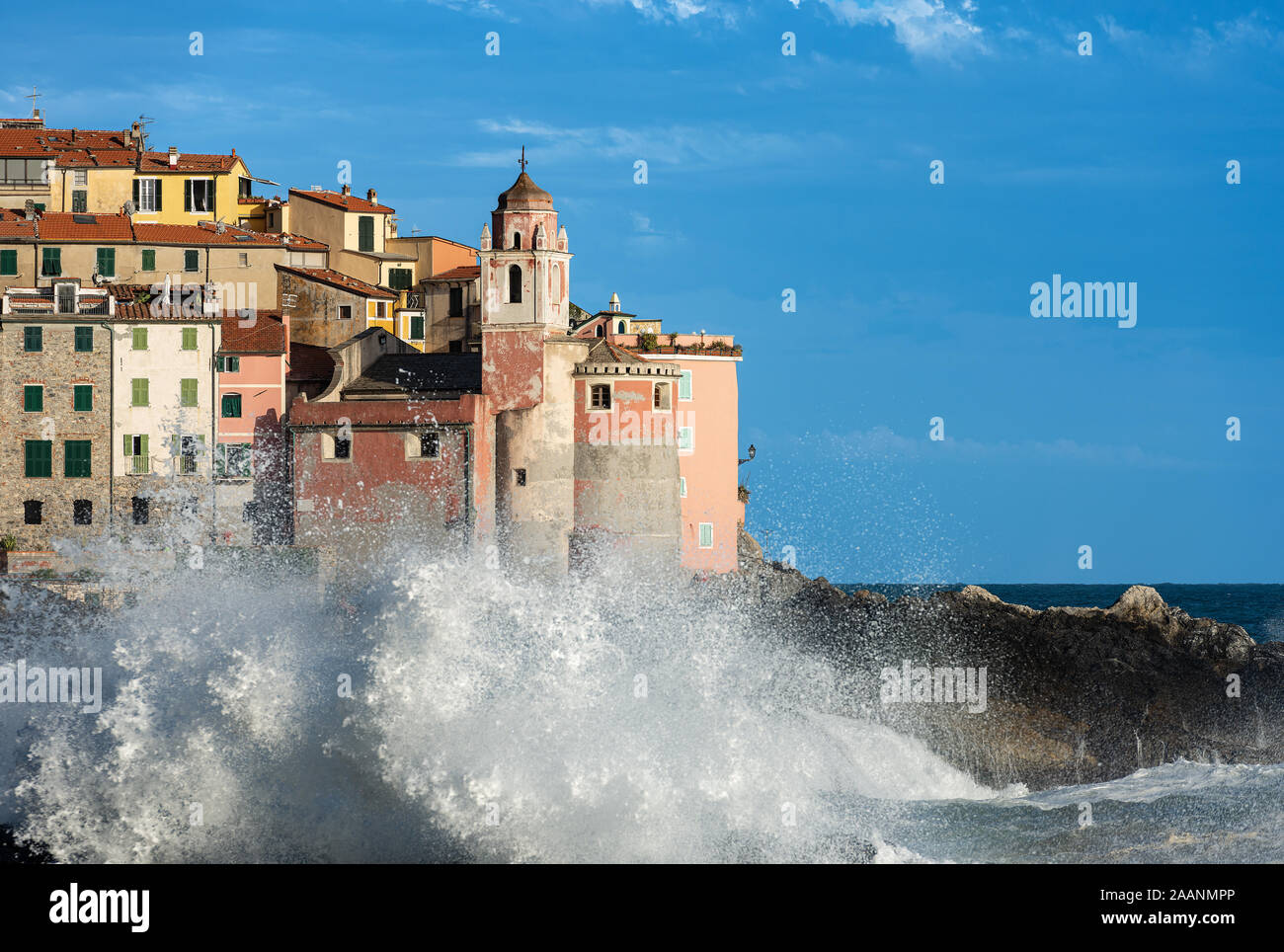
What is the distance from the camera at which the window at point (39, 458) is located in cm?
6500

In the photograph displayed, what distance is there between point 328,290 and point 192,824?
129 feet

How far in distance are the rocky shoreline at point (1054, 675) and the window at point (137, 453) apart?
69.2 ft

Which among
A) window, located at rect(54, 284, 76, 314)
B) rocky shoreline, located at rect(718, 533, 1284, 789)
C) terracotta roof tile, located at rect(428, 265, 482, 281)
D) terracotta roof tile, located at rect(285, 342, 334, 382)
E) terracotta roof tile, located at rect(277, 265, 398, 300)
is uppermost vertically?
terracotta roof tile, located at rect(428, 265, 482, 281)

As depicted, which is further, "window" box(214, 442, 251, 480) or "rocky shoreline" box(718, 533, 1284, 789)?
"window" box(214, 442, 251, 480)

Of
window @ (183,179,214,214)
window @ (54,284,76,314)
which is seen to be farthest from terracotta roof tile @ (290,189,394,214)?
window @ (54,284,76,314)

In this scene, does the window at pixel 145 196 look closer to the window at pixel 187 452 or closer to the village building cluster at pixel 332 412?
the village building cluster at pixel 332 412

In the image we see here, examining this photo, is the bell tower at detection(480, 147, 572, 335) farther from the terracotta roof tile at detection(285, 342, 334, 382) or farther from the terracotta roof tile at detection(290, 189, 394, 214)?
the terracotta roof tile at detection(290, 189, 394, 214)

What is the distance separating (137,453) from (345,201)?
2032cm

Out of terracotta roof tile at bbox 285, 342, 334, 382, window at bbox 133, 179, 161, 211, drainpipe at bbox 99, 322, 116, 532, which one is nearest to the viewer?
drainpipe at bbox 99, 322, 116, 532

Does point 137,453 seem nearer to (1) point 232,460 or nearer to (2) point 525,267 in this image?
(1) point 232,460

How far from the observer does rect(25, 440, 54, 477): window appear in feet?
213

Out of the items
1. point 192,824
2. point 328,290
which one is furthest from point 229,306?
point 192,824

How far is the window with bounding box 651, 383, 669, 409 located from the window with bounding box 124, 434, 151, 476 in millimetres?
18119
